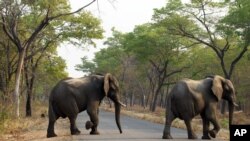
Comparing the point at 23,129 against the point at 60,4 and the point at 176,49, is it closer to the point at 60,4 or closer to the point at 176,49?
the point at 60,4

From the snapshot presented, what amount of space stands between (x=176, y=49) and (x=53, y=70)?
50.7ft

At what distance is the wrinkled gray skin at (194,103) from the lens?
16875 millimetres

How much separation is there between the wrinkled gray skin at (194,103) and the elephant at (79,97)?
2.86 metres

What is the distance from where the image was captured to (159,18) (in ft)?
158

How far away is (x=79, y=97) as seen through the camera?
19.0 metres

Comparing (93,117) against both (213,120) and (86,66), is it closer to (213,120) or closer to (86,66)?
(213,120)

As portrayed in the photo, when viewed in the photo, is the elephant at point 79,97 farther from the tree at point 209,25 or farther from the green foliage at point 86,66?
the green foliage at point 86,66

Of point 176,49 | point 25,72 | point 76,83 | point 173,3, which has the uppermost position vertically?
point 173,3

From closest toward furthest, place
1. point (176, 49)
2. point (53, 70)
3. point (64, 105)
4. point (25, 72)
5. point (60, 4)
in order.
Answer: point (64, 105)
point (60, 4)
point (25, 72)
point (53, 70)
point (176, 49)

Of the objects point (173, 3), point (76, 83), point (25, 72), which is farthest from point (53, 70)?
point (76, 83)

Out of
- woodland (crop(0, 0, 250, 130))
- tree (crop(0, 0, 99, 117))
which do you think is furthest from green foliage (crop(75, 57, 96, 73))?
tree (crop(0, 0, 99, 117))

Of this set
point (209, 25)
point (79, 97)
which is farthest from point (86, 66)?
point (79, 97)

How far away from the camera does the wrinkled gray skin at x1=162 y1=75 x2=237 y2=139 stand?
664 inches

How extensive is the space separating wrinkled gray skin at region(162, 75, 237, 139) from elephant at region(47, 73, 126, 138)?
2857 mm
